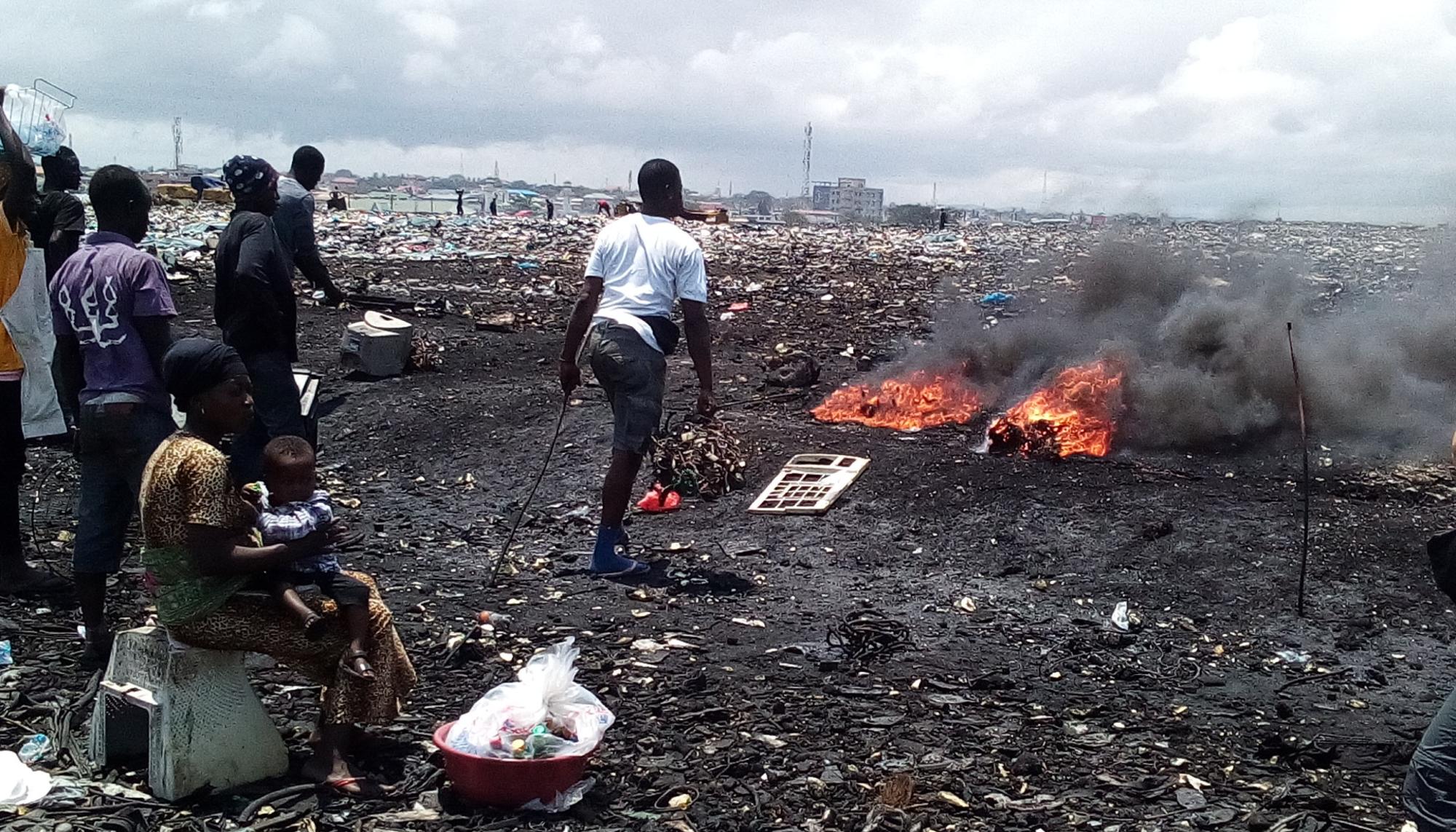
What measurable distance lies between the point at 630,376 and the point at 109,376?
2210mm

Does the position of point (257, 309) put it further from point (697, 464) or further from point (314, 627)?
point (697, 464)

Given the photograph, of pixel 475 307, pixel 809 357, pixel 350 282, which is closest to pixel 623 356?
pixel 809 357

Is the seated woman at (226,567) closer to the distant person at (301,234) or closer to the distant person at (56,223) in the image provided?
the distant person at (56,223)

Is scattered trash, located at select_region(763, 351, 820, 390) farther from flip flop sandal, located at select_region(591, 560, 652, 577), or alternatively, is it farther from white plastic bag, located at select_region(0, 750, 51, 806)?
white plastic bag, located at select_region(0, 750, 51, 806)

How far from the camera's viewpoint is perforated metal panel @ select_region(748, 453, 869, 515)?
21.1ft

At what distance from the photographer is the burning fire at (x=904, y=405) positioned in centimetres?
855

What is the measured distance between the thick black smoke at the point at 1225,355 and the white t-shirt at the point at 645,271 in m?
4.07

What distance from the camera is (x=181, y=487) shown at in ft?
10.1

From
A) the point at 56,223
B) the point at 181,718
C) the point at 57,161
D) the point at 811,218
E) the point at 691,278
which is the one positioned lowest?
the point at 181,718

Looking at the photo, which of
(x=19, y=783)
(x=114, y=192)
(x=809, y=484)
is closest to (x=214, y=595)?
(x=19, y=783)

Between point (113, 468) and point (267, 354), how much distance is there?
3.97 ft

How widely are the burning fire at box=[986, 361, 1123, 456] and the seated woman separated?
16.9 feet

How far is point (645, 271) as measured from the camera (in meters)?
5.32

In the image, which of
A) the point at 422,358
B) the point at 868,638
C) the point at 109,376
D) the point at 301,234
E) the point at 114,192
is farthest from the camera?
the point at 422,358
